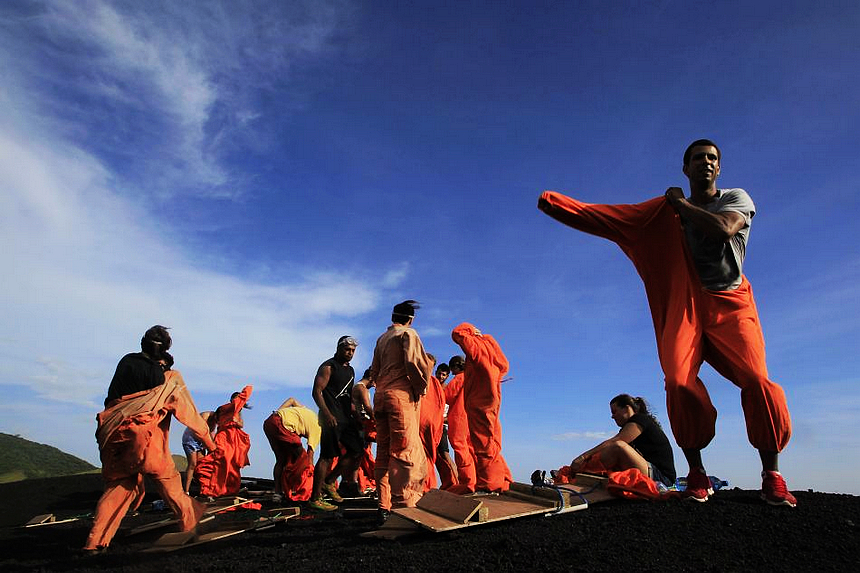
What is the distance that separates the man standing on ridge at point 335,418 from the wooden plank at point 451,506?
321 centimetres

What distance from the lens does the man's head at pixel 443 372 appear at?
9.15 meters

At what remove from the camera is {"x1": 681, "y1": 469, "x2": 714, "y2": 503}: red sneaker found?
13.4 ft

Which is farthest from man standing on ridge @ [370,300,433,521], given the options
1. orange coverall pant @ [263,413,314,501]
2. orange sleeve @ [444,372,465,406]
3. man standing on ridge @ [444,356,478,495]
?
orange sleeve @ [444,372,465,406]

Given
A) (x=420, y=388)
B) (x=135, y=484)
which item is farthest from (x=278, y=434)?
(x=420, y=388)

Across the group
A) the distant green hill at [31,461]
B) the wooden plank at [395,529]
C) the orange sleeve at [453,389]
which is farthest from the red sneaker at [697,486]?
the distant green hill at [31,461]

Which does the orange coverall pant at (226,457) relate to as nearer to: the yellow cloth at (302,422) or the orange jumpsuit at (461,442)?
the yellow cloth at (302,422)

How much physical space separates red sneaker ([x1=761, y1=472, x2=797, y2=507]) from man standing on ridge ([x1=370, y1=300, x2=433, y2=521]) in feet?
9.18

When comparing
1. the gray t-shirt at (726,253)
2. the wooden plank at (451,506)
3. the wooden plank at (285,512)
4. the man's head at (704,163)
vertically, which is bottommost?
the wooden plank at (285,512)

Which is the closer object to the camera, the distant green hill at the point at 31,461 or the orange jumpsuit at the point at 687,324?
the orange jumpsuit at the point at 687,324

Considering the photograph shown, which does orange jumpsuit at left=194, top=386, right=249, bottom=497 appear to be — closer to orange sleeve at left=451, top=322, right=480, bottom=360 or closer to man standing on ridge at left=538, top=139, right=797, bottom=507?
orange sleeve at left=451, top=322, right=480, bottom=360

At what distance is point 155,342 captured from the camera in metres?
5.23

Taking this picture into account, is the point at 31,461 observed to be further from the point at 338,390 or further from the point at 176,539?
the point at 176,539

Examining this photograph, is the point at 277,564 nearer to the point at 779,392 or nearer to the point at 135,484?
the point at 135,484

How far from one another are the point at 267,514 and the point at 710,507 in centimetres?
451
